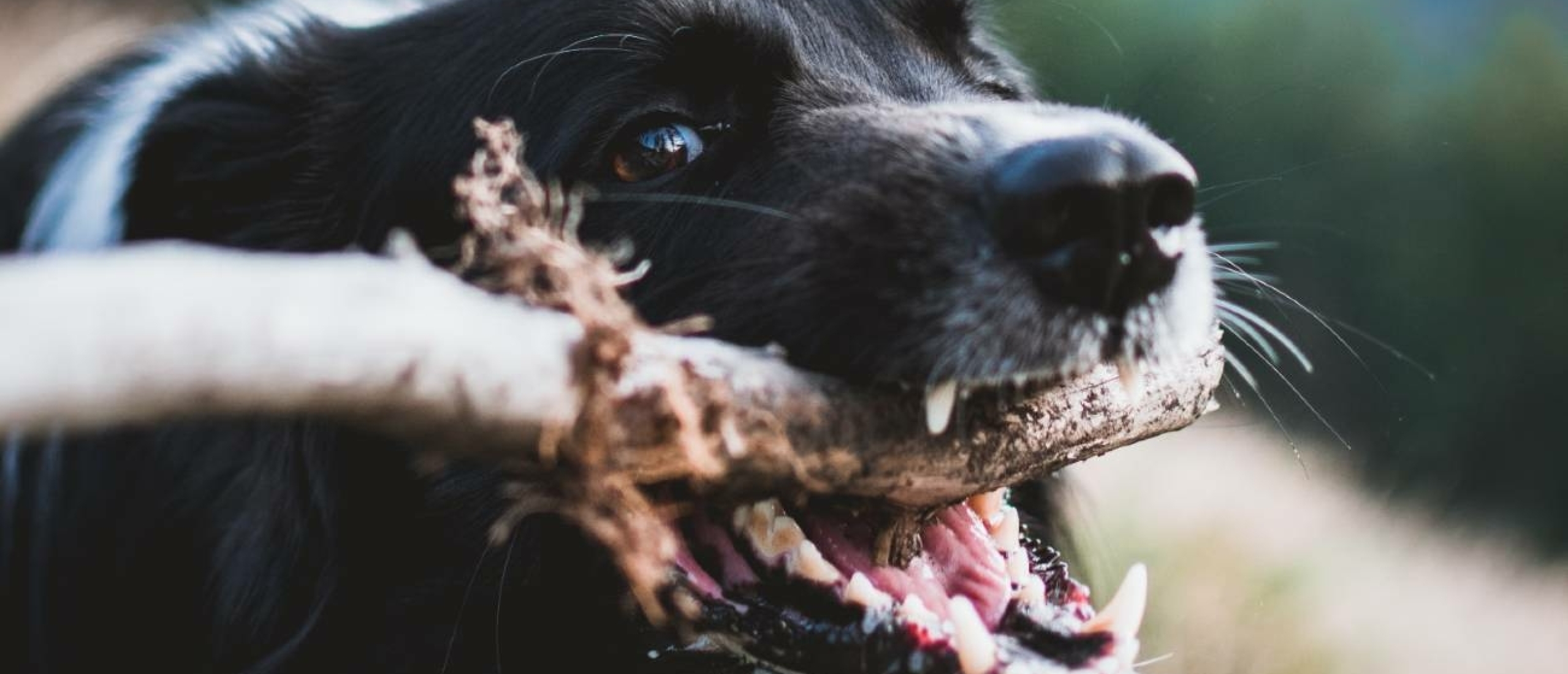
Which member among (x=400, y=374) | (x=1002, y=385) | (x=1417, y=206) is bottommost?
(x=1417, y=206)

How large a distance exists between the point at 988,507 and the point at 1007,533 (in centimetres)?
6

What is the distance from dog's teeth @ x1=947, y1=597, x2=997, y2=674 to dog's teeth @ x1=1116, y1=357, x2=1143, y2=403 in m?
0.42

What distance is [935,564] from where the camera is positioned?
91.6 inches

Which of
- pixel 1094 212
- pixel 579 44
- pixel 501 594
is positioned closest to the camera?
pixel 1094 212

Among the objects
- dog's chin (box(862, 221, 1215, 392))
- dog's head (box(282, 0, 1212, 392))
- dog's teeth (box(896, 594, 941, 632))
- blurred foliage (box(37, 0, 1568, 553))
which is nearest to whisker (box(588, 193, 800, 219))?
dog's head (box(282, 0, 1212, 392))

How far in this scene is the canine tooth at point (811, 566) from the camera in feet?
7.04

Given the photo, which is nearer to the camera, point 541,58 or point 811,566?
point 811,566

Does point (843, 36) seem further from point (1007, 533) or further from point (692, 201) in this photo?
point (1007, 533)

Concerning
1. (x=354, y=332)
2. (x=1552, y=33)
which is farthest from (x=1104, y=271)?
(x=1552, y=33)

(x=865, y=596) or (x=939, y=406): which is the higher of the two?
(x=939, y=406)

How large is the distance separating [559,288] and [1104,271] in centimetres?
83

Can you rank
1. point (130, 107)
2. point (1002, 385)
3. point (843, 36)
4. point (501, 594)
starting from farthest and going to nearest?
point (130, 107)
point (843, 36)
point (501, 594)
point (1002, 385)

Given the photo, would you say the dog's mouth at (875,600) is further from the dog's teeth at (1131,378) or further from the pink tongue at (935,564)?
the dog's teeth at (1131,378)

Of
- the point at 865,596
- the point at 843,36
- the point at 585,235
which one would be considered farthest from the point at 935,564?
the point at 843,36
